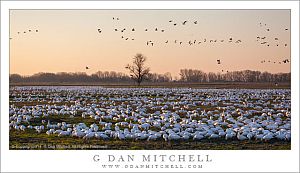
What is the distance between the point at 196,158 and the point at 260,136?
2.78 meters

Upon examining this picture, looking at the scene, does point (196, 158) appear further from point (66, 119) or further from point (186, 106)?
point (186, 106)

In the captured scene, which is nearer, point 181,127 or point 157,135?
point 157,135

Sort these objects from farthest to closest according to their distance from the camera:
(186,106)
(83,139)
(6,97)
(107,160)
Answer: (186,106), (83,139), (6,97), (107,160)

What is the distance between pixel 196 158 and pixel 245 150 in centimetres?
154

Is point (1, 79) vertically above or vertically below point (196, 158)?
above

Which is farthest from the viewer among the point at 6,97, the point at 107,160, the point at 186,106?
the point at 186,106

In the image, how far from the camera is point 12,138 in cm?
1521

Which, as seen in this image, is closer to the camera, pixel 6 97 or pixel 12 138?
pixel 6 97

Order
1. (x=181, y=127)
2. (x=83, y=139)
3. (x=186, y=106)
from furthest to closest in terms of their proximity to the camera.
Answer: (x=186, y=106) → (x=181, y=127) → (x=83, y=139)
